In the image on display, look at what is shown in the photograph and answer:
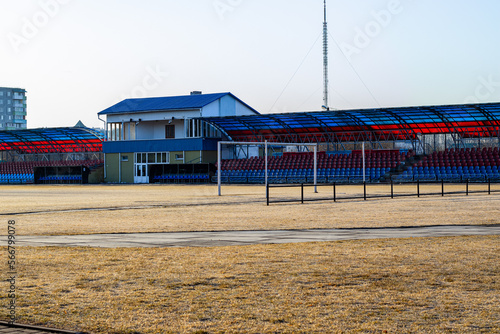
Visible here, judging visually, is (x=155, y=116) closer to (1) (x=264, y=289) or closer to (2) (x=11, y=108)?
(1) (x=264, y=289)

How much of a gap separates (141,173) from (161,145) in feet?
14.4

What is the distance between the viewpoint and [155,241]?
46.8 feet

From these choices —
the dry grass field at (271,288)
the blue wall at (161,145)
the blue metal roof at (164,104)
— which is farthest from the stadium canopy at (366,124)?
the dry grass field at (271,288)

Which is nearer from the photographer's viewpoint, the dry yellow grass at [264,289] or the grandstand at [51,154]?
the dry yellow grass at [264,289]

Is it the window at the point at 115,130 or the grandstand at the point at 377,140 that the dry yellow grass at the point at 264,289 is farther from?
the window at the point at 115,130

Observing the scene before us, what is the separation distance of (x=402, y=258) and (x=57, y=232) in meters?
9.08

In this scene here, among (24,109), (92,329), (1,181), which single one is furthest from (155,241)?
(24,109)

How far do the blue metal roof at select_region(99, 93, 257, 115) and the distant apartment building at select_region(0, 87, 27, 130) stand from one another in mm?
112383

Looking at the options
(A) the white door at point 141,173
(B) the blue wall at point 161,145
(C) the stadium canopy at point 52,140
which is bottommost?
(A) the white door at point 141,173

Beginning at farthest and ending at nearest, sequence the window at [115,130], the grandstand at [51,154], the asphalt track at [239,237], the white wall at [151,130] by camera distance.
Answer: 1. the window at [115,130]
2. the grandstand at [51,154]
3. the white wall at [151,130]
4. the asphalt track at [239,237]

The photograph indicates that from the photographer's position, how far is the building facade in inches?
2899

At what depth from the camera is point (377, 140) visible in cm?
6781

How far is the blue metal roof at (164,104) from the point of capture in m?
74.7

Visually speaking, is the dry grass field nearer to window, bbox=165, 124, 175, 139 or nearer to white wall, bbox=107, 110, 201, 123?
white wall, bbox=107, 110, 201, 123
